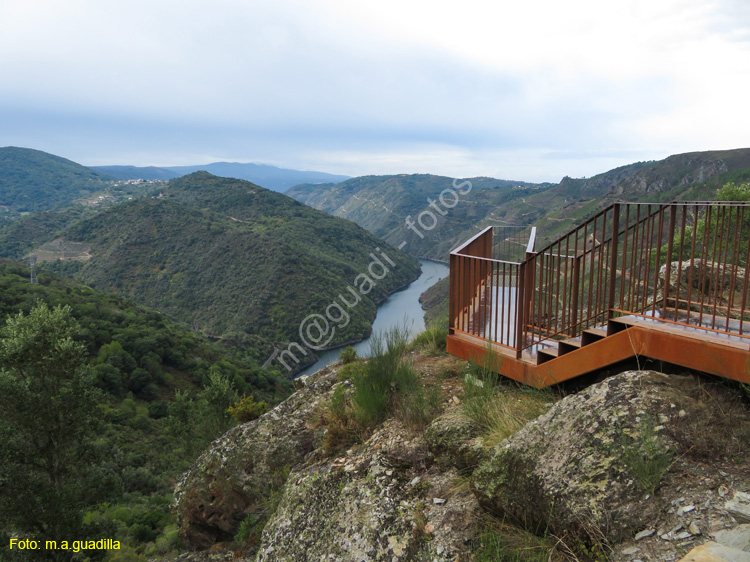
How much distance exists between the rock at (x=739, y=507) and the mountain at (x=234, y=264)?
202 ft

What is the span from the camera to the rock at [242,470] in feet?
18.7

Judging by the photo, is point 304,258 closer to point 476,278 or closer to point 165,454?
point 165,454

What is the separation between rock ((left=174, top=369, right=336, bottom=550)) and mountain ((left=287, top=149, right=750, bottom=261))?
1325 cm

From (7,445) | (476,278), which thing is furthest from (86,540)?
(476,278)

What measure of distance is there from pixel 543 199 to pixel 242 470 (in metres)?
107

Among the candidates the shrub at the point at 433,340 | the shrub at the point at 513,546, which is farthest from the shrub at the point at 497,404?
the shrub at the point at 433,340

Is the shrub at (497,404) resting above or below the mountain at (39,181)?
below

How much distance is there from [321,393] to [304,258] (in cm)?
7267

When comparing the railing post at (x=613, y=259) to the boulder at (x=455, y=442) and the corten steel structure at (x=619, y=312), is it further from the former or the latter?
the boulder at (x=455, y=442)

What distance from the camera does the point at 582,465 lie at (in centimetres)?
240

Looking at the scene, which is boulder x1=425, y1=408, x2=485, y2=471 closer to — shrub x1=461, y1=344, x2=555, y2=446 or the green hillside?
shrub x1=461, y1=344, x2=555, y2=446

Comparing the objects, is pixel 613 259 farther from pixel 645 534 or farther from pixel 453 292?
pixel 645 534

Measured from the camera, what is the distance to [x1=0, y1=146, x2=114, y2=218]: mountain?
5935 inches

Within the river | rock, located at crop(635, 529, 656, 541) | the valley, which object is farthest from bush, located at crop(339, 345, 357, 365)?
the river
